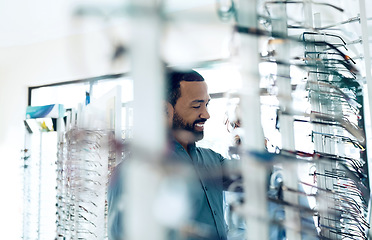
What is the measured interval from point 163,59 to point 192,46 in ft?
0.20

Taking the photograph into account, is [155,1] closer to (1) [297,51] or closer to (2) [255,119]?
(2) [255,119]

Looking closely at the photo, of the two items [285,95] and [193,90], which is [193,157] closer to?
[193,90]

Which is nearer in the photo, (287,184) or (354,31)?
(287,184)

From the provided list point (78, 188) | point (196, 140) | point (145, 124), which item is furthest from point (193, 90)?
point (78, 188)

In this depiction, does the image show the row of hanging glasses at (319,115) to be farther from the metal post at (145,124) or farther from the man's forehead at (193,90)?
the metal post at (145,124)

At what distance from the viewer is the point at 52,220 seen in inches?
117

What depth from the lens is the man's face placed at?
2.34 feet

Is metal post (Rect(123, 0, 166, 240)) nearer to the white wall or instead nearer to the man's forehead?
the man's forehead

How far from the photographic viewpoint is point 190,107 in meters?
0.80

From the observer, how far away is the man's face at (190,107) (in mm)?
712

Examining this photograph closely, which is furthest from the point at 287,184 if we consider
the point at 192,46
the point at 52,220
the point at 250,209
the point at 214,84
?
the point at 52,220

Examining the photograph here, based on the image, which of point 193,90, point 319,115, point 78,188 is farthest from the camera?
point 78,188

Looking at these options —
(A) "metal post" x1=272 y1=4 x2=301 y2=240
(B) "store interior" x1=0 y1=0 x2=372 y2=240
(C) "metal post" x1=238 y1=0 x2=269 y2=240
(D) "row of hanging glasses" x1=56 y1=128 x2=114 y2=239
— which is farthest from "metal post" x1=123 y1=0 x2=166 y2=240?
(D) "row of hanging glasses" x1=56 y1=128 x2=114 y2=239

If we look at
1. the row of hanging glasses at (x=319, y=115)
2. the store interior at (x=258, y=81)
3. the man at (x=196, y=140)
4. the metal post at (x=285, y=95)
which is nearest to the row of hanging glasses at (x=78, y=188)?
the store interior at (x=258, y=81)
